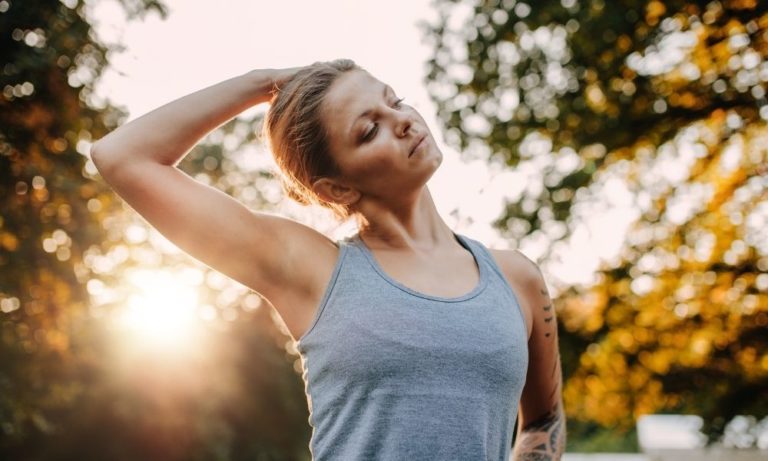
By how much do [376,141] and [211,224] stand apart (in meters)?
0.38

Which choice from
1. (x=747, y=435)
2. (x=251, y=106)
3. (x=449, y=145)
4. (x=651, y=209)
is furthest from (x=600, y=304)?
(x=251, y=106)

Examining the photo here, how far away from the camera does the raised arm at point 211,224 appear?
1.57 meters

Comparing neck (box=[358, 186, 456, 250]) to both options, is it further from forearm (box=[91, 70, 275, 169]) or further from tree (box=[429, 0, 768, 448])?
tree (box=[429, 0, 768, 448])

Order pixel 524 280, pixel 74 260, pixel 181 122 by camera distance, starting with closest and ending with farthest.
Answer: pixel 181 122, pixel 524 280, pixel 74 260

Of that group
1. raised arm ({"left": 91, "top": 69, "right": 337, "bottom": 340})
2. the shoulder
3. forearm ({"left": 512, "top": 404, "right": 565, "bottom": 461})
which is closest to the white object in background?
forearm ({"left": 512, "top": 404, "right": 565, "bottom": 461})

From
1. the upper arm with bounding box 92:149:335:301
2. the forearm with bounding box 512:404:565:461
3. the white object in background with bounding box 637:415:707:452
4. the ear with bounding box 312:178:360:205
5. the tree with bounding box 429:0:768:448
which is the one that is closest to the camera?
the upper arm with bounding box 92:149:335:301

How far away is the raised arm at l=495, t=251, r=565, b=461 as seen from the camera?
184 centimetres

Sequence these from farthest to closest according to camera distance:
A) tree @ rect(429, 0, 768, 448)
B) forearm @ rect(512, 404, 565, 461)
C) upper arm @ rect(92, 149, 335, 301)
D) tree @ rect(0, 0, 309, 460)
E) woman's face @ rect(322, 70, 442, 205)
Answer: tree @ rect(429, 0, 768, 448), tree @ rect(0, 0, 309, 460), forearm @ rect(512, 404, 565, 461), woman's face @ rect(322, 70, 442, 205), upper arm @ rect(92, 149, 335, 301)

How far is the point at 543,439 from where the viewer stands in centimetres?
197

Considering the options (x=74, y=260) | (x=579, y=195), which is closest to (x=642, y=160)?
(x=579, y=195)

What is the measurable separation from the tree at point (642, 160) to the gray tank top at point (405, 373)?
747 cm

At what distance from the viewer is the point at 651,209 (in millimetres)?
10555

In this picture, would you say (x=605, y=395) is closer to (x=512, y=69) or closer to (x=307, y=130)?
(x=512, y=69)

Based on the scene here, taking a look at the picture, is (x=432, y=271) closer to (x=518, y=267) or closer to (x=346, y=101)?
(x=518, y=267)
